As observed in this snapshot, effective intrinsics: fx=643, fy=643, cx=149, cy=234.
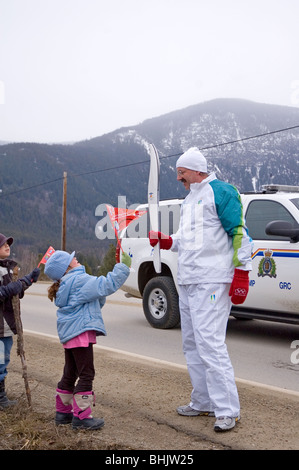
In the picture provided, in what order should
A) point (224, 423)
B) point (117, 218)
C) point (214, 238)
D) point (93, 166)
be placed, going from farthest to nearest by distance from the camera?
1. point (93, 166)
2. point (117, 218)
3. point (214, 238)
4. point (224, 423)

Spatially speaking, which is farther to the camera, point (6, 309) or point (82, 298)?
point (6, 309)

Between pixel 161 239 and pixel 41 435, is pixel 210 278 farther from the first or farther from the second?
pixel 41 435

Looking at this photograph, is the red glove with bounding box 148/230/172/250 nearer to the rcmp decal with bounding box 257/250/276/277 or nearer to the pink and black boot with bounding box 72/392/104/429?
the pink and black boot with bounding box 72/392/104/429

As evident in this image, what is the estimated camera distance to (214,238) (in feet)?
15.7

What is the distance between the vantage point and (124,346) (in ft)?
29.3

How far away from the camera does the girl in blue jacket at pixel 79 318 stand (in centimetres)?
452

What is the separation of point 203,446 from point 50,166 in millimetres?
165516

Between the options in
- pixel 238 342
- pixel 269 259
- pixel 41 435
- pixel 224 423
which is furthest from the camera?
pixel 238 342

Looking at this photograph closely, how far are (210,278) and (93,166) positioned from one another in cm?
17371

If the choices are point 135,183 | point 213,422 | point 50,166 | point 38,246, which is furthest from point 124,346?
point 50,166

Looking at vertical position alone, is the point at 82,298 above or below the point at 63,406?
above

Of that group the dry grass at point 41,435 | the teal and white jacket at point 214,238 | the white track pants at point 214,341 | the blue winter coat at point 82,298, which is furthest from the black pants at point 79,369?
the teal and white jacket at point 214,238

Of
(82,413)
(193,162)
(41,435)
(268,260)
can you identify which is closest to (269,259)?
(268,260)

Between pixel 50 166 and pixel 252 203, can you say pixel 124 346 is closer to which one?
pixel 252 203
